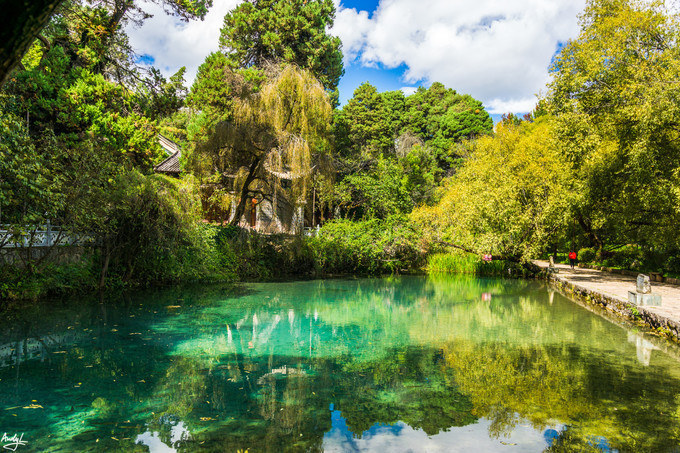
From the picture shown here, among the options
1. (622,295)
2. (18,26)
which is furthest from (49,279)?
(622,295)

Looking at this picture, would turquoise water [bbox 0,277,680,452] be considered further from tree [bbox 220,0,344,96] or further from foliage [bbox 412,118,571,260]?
tree [bbox 220,0,344,96]

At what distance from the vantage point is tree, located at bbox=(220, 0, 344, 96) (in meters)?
26.9

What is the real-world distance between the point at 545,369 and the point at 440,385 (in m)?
1.92

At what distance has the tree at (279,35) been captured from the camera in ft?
88.2

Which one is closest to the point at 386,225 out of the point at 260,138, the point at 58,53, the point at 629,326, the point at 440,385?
the point at 260,138

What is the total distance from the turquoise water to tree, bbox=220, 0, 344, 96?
2007 cm

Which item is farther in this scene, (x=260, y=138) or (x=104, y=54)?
(x=260, y=138)

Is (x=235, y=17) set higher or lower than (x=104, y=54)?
higher

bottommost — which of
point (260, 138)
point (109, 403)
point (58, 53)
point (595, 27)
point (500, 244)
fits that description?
point (109, 403)

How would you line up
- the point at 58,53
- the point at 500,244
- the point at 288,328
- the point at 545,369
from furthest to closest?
the point at 500,244 → the point at 58,53 → the point at 288,328 → the point at 545,369

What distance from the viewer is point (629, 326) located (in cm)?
976

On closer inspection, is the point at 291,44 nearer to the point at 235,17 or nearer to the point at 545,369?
the point at 235,17

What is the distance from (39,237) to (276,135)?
788 cm

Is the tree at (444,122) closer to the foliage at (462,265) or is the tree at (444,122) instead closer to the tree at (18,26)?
the foliage at (462,265)
